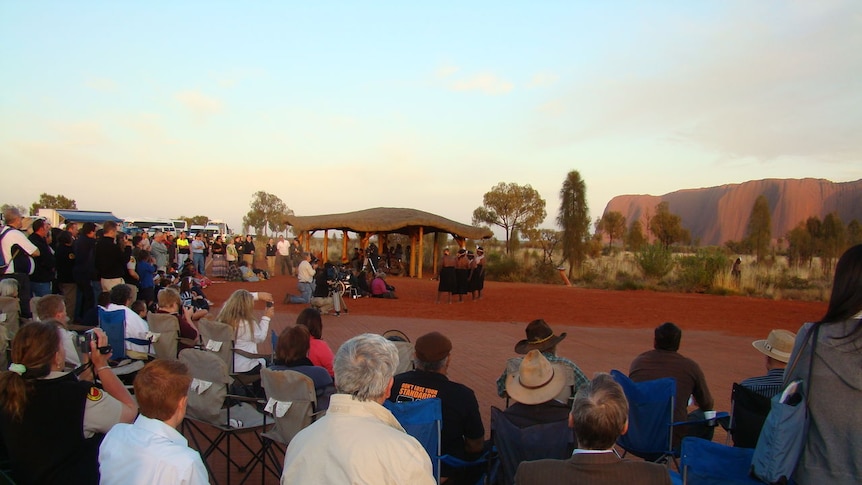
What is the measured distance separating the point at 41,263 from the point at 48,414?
736cm

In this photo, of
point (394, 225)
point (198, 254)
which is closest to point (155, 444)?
point (198, 254)

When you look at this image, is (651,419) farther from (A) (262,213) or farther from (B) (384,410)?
(A) (262,213)

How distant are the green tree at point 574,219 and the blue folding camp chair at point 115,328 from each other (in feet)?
86.6

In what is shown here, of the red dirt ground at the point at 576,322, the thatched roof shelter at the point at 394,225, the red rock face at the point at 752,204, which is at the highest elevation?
the red rock face at the point at 752,204

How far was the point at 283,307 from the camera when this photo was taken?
51.2ft

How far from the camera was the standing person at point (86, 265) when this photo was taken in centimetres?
947

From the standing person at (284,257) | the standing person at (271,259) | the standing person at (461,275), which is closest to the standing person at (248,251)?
the standing person at (271,259)

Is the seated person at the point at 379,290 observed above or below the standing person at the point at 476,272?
below

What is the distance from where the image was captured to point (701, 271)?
78.4 feet

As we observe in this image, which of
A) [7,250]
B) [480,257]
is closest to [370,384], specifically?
[7,250]

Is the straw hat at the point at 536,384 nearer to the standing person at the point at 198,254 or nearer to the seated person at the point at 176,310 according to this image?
the seated person at the point at 176,310

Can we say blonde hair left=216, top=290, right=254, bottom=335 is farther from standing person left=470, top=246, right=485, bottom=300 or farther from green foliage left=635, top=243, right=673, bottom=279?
green foliage left=635, top=243, right=673, bottom=279

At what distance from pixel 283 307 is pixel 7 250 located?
25.3 ft

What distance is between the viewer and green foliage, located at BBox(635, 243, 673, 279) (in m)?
25.6
